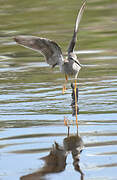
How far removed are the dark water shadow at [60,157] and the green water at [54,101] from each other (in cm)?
7

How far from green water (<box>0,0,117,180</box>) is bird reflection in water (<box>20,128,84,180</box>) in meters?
0.07

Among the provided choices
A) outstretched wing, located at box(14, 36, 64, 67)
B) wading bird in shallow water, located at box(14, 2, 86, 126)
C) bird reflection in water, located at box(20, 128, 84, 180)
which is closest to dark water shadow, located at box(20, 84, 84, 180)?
bird reflection in water, located at box(20, 128, 84, 180)

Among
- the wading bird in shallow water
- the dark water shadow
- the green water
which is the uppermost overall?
the wading bird in shallow water

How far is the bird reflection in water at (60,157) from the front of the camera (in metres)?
7.11

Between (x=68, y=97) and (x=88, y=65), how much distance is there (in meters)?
3.23

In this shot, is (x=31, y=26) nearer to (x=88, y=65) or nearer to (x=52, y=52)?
(x=88, y=65)

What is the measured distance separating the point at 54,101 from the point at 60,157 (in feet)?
10.5

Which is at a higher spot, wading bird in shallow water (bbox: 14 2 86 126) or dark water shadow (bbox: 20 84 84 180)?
wading bird in shallow water (bbox: 14 2 86 126)

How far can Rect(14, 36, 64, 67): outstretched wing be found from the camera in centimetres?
948

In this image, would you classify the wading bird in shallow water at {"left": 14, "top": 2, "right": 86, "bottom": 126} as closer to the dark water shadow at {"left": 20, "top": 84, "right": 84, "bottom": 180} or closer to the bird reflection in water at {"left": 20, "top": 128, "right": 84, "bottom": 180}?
the dark water shadow at {"left": 20, "top": 84, "right": 84, "bottom": 180}

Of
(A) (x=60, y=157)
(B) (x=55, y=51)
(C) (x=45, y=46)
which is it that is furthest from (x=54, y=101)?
(A) (x=60, y=157)

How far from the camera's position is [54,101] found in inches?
428

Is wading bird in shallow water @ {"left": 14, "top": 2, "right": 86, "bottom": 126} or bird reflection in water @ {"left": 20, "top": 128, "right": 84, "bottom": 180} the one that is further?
wading bird in shallow water @ {"left": 14, "top": 2, "right": 86, "bottom": 126}

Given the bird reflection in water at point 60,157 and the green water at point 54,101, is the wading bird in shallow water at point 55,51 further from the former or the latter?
the bird reflection in water at point 60,157
